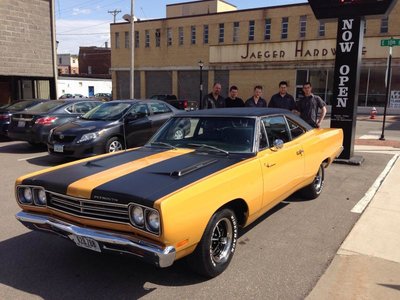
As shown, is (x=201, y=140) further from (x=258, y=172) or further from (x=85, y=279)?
(x=85, y=279)

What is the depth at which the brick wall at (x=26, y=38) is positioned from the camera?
1636 centimetres

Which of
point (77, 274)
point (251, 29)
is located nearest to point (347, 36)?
point (77, 274)

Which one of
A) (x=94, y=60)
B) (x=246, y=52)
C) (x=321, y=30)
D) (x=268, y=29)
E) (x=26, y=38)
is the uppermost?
(x=268, y=29)

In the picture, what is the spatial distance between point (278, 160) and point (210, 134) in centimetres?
88

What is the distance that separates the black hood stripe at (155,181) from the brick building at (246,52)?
86.1 feet

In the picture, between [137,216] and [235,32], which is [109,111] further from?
[235,32]

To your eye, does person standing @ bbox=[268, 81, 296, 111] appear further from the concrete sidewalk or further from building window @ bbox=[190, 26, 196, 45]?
→ building window @ bbox=[190, 26, 196, 45]

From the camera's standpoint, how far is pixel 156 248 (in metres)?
3.09

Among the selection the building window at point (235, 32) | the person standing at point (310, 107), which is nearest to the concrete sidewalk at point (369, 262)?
the person standing at point (310, 107)

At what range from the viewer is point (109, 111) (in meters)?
9.72

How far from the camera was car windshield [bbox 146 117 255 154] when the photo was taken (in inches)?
178

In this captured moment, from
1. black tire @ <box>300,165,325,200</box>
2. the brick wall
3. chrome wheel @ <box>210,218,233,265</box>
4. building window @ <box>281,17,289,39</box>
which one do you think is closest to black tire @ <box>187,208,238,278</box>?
chrome wheel @ <box>210,218,233,265</box>

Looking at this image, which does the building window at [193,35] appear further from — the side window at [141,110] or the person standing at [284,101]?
the person standing at [284,101]

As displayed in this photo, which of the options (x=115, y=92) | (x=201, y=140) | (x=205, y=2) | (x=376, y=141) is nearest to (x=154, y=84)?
(x=115, y=92)
